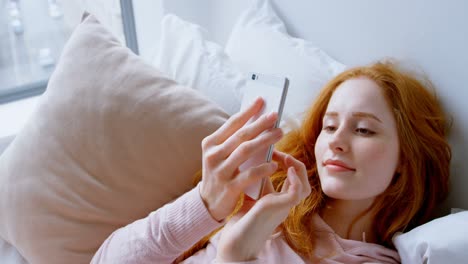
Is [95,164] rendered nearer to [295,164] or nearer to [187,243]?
[187,243]

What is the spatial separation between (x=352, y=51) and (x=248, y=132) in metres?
0.53

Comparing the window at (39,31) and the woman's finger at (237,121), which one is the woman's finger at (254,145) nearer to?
the woman's finger at (237,121)

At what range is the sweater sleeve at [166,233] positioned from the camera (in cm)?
98

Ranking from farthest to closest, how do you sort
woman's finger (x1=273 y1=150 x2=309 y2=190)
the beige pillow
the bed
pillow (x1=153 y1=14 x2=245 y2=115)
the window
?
the window < pillow (x1=153 y1=14 x2=245 y2=115) < the beige pillow < the bed < woman's finger (x1=273 y1=150 x2=309 y2=190)

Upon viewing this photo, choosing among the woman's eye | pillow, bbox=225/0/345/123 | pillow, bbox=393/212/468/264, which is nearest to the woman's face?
the woman's eye

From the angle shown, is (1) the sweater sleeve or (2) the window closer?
(1) the sweater sleeve

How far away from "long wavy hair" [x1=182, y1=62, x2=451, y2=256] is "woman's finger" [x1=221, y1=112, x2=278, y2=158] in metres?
0.28

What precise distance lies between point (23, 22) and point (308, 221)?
4.82ft

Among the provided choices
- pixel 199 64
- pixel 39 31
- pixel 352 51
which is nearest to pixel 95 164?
pixel 199 64

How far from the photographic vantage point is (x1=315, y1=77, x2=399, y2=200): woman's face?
984 mm

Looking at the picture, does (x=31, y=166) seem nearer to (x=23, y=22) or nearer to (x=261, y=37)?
(x=261, y=37)

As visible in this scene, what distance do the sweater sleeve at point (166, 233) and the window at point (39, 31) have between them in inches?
42.3

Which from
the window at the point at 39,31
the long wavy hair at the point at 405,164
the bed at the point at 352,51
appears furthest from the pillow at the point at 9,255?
the window at the point at 39,31

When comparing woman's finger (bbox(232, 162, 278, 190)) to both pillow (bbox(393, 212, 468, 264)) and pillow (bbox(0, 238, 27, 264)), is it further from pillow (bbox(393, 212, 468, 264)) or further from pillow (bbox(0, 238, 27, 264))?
pillow (bbox(0, 238, 27, 264))
